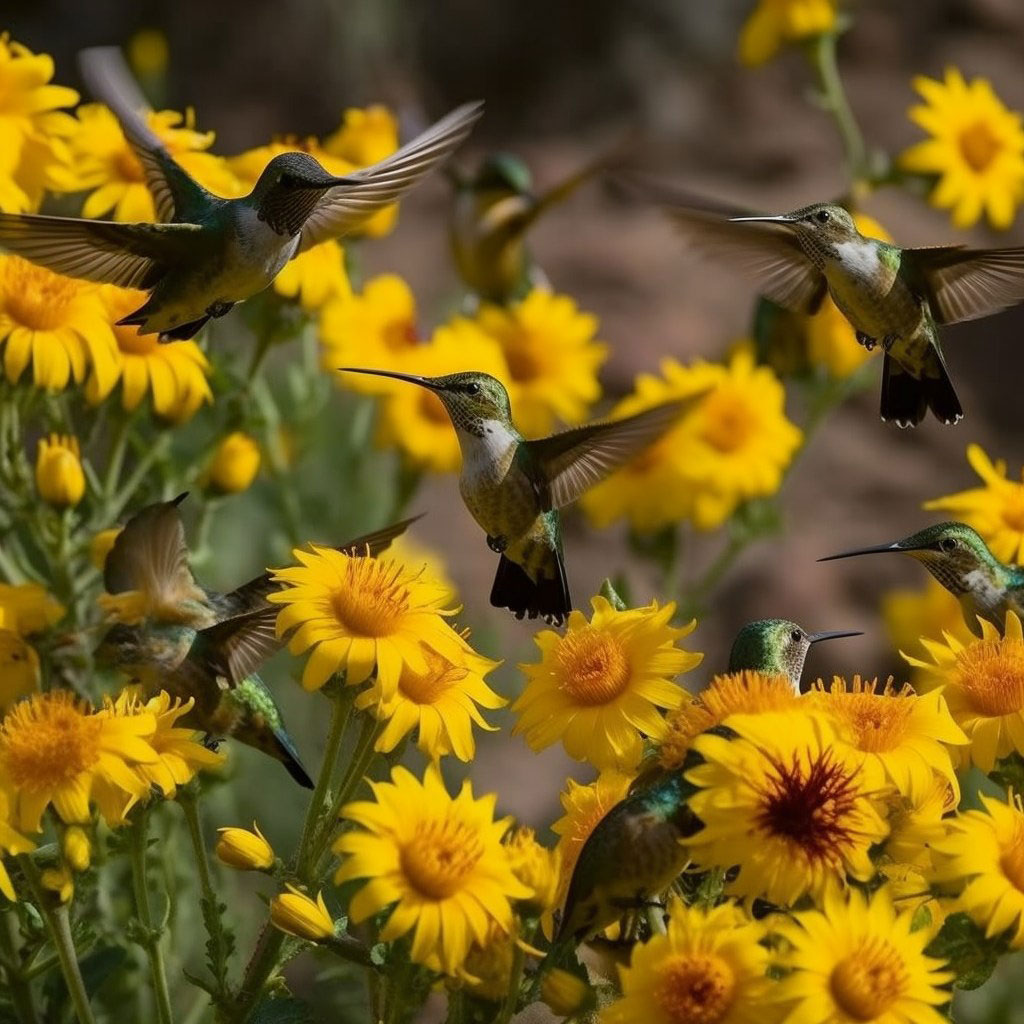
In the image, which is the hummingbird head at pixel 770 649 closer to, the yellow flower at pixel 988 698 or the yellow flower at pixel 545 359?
the yellow flower at pixel 988 698

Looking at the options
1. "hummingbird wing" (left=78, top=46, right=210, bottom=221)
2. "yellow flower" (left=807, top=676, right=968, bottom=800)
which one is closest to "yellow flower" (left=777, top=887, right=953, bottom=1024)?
"yellow flower" (left=807, top=676, right=968, bottom=800)

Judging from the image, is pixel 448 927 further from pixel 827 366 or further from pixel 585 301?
pixel 585 301

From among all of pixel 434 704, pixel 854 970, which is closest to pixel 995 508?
pixel 434 704

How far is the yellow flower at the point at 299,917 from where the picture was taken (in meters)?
1.45

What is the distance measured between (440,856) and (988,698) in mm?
532

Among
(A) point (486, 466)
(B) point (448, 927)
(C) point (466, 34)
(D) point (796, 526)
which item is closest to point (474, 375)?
(A) point (486, 466)

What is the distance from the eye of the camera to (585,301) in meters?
6.37

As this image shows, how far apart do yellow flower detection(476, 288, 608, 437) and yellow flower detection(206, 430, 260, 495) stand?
82 cm

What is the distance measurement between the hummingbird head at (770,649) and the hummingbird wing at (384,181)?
54 centimetres

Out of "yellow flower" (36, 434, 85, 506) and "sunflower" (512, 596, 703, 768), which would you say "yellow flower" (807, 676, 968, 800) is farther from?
"yellow flower" (36, 434, 85, 506)

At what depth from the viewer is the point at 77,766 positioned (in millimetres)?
1503

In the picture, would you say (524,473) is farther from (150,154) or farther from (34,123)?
(34,123)

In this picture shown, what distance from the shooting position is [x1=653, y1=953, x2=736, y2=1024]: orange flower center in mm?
1330

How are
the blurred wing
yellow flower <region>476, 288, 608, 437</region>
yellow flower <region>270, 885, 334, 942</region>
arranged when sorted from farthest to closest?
yellow flower <region>476, 288, 608, 437</region>, the blurred wing, yellow flower <region>270, 885, 334, 942</region>
